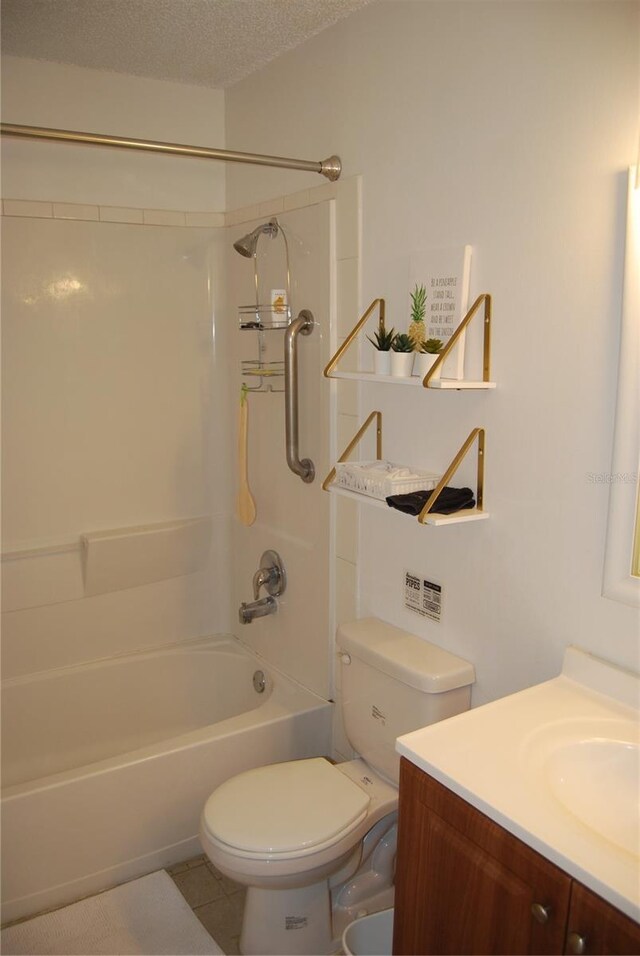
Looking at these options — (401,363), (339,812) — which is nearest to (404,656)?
(339,812)

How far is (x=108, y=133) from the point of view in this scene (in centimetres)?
257

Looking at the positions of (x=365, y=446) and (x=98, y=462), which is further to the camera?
(x=98, y=462)

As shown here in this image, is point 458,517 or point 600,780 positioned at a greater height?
point 458,517

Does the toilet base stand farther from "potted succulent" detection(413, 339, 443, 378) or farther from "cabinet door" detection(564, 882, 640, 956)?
"potted succulent" detection(413, 339, 443, 378)

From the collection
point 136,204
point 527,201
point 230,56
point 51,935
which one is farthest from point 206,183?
point 51,935

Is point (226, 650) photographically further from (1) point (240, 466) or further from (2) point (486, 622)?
(2) point (486, 622)

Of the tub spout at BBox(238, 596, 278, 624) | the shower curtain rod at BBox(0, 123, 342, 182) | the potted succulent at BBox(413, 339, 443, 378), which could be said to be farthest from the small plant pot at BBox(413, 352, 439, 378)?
the tub spout at BBox(238, 596, 278, 624)

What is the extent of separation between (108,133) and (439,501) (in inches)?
72.3

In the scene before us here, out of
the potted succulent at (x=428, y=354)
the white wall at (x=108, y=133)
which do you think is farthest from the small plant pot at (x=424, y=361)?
the white wall at (x=108, y=133)

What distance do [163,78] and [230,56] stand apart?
35cm

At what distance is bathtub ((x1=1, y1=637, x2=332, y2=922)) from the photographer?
204 cm

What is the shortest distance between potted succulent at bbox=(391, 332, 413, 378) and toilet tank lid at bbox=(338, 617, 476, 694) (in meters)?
0.70

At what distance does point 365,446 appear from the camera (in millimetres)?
2137

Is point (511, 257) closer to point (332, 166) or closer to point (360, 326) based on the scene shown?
point (360, 326)
